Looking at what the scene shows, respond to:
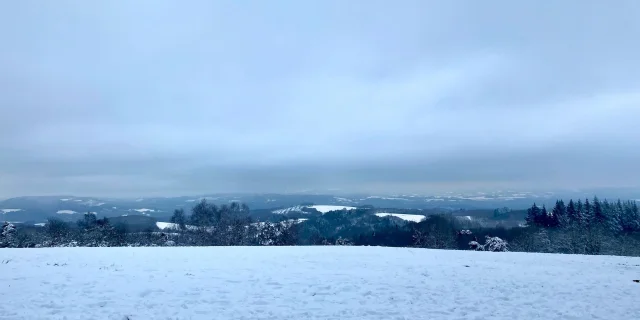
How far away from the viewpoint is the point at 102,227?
179ft

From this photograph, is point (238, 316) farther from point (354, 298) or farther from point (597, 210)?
point (597, 210)

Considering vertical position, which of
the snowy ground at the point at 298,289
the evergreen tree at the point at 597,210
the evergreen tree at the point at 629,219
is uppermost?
the snowy ground at the point at 298,289

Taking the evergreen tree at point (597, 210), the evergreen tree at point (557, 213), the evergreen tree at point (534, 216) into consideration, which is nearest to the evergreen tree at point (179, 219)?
the evergreen tree at point (557, 213)

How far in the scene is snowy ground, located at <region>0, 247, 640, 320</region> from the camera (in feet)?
38.0

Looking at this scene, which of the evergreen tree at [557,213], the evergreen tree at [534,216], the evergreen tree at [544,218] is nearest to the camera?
the evergreen tree at [557,213]

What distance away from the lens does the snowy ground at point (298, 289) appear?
11.6 metres

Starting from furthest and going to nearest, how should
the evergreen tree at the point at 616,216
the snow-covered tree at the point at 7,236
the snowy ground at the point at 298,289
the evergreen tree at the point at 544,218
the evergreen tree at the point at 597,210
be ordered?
the evergreen tree at the point at 544,218
the evergreen tree at the point at 616,216
the evergreen tree at the point at 597,210
the snow-covered tree at the point at 7,236
the snowy ground at the point at 298,289

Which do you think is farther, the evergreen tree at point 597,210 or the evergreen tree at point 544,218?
the evergreen tree at point 544,218

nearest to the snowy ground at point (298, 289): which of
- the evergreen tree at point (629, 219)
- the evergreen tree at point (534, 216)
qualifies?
the evergreen tree at point (534, 216)

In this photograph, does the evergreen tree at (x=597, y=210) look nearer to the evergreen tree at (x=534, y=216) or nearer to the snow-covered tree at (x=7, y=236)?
the evergreen tree at (x=534, y=216)

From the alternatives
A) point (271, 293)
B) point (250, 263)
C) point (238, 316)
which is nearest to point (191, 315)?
point (238, 316)

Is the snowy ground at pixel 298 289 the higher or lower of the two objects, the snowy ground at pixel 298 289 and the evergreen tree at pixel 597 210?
the higher

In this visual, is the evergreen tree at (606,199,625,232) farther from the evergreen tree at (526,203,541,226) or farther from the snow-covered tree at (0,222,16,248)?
the snow-covered tree at (0,222,16,248)

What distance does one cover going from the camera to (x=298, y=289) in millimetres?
14344
